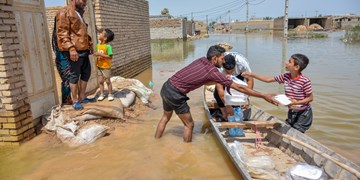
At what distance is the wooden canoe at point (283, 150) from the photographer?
9.98ft

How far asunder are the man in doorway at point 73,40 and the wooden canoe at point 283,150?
8.94 feet

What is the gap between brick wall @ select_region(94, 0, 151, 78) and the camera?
807 centimetres

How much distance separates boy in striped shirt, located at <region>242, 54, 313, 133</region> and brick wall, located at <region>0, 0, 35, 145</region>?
419 centimetres

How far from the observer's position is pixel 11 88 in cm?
418

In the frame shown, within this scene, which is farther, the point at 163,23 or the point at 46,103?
the point at 163,23

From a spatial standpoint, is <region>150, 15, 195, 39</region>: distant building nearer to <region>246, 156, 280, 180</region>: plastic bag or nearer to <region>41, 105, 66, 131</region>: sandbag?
<region>41, 105, 66, 131</region>: sandbag

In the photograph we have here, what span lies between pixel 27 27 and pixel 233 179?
4.16 metres

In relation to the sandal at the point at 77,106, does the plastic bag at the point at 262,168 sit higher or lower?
lower

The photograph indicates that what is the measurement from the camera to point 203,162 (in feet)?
13.3

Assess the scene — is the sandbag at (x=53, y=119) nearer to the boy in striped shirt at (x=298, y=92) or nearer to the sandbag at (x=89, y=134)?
the sandbag at (x=89, y=134)

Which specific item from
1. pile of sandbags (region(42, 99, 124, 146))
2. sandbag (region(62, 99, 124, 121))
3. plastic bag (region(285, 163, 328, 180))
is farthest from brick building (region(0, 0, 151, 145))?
plastic bag (region(285, 163, 328, 180))

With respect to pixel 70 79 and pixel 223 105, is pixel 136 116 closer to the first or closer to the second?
pixel 70 79

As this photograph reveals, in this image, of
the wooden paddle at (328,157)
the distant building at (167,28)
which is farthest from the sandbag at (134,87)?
the distant building at (167,28)

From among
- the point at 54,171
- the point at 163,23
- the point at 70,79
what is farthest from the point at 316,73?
the point at 163,23
